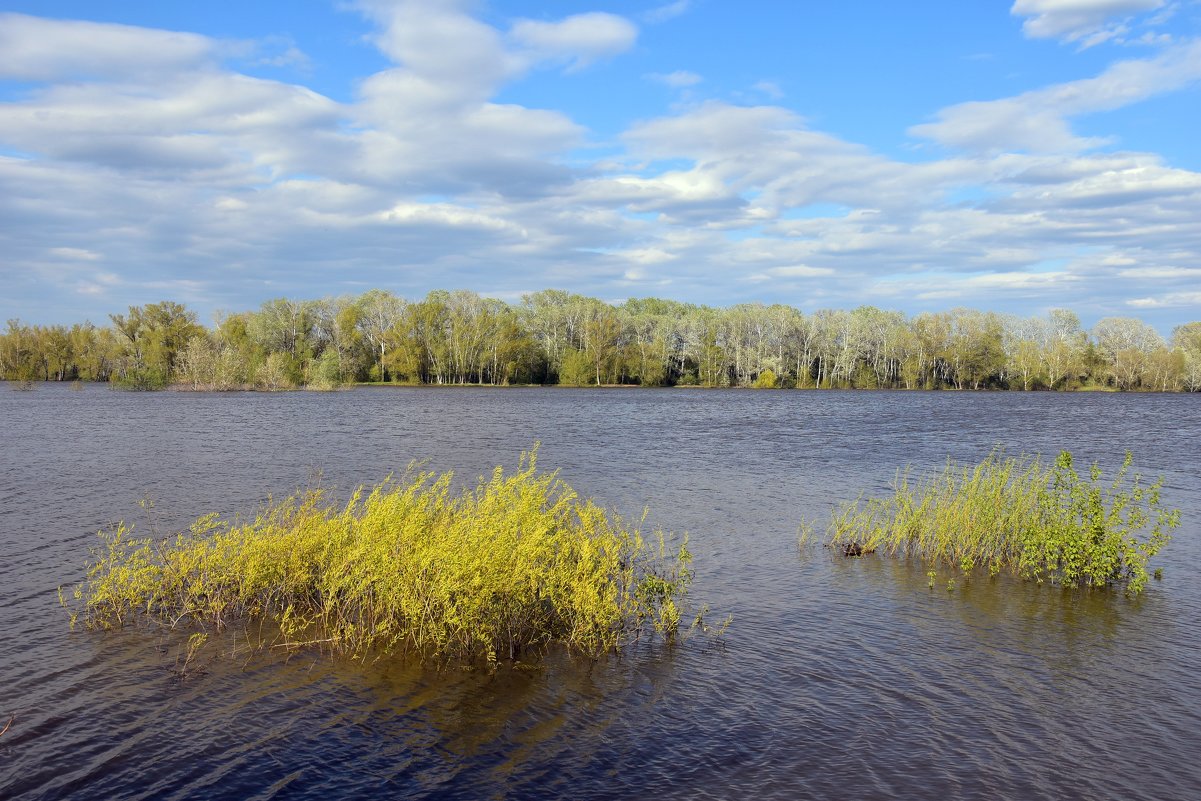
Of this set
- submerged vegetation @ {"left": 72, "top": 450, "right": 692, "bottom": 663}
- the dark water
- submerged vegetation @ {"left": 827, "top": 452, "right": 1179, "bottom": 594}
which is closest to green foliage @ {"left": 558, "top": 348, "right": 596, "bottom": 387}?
the dark water

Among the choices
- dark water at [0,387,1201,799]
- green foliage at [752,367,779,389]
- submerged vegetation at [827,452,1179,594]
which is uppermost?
green foliage at [752,367,779,389]

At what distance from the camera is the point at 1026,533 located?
16641mm

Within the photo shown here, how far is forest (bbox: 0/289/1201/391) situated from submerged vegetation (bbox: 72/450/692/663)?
115 m

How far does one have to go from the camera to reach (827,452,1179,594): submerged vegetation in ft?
52.1

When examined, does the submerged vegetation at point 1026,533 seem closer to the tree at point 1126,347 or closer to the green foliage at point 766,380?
the green foliage at point 766,380

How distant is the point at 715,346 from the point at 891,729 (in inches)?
5295

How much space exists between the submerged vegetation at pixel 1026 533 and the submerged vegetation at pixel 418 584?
7.54 metres

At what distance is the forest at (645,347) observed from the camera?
5172 inches

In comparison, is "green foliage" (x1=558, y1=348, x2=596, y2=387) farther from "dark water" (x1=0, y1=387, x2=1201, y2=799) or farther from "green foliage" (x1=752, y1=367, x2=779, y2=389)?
"dark water" (x1=0, y1=387, x2=1201, y2=799)

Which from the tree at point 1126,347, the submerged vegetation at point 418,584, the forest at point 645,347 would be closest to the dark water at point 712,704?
the submerged vegetation at point 418,584

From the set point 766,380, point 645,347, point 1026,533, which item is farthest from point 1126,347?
point 1026,533

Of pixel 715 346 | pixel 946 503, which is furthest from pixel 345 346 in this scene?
pixel 946 503

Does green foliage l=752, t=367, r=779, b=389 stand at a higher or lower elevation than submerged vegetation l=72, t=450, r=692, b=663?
higher

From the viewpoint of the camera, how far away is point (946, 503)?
19047 millimetres
